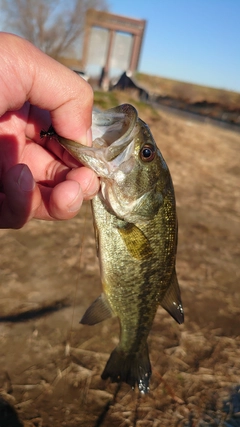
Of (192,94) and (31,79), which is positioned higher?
(31,79)

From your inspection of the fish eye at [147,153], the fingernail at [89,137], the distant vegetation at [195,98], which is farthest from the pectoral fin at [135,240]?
the distant vegetation at [195,98]

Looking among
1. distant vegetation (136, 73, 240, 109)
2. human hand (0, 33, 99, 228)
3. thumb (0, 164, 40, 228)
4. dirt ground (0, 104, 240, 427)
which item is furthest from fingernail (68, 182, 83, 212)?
distant vegetation (136, 73, 240, 109)

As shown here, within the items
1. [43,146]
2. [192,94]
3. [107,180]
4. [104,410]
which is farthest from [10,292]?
[192,94]

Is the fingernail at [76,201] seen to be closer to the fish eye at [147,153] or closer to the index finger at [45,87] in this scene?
the index finger at [45,87]

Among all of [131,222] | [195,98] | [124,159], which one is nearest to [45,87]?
[124,159]

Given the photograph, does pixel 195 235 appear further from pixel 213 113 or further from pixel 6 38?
pixel 213 113

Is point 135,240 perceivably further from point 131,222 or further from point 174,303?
point 174,303

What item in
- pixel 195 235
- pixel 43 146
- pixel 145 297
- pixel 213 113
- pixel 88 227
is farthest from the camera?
pixel 213 113
